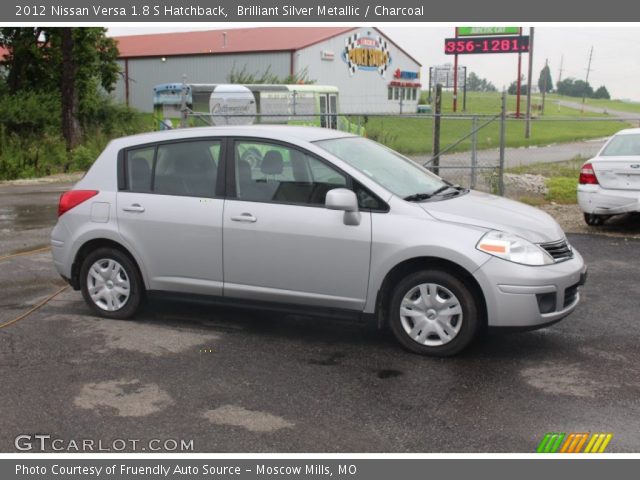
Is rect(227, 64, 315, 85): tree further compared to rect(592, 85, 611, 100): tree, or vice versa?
rect(592, 85, 611, 100): tree

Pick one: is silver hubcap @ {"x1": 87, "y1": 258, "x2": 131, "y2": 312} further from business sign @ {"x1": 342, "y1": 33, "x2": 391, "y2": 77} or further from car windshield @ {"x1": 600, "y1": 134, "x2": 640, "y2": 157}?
business sign @ {"x1": 342, "y1": 33, "x2": 391, "y2": 77}

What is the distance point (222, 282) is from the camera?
6.51 m

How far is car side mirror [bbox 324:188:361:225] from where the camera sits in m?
5.83

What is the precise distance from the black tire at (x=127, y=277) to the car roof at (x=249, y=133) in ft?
3.16

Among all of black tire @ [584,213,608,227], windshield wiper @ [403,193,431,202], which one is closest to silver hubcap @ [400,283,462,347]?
windshield wiper @ [403,193,431,202]

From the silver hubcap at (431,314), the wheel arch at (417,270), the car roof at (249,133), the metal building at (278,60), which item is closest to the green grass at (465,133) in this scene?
the metal building at (278,60)

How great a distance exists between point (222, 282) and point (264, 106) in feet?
73.8

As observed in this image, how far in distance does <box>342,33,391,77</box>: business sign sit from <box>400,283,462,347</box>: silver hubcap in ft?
161

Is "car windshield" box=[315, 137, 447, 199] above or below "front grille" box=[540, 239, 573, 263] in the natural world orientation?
above

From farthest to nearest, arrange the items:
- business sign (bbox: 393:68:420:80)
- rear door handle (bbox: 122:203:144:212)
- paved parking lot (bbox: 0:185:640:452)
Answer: business sign (bbox: 393:68:420:80), rear door handle (bbox: 122:203:144:212), paved parking lot (bbox: 0:185:640:452)

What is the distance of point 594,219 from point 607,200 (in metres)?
1.13

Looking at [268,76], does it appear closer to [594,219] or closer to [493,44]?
[493,44]

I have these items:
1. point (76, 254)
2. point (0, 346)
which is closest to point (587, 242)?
point (76, 254)

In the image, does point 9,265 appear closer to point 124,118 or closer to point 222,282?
point 222,282
